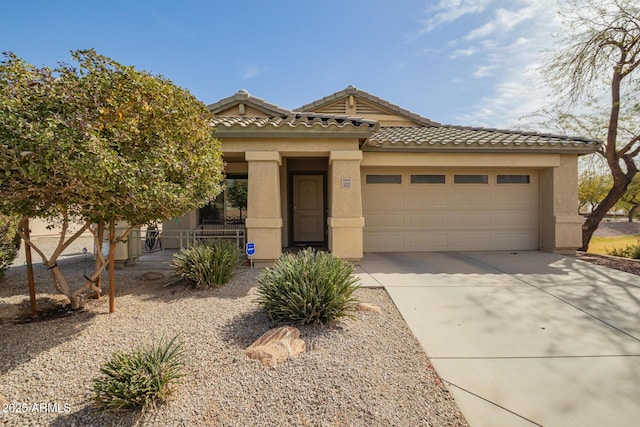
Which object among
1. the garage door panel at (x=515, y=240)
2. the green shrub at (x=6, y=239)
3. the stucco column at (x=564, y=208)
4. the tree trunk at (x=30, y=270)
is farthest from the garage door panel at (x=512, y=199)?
the green shrub at (x=6, y=239)

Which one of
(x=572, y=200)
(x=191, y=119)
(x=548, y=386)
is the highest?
(x=191, y=119)

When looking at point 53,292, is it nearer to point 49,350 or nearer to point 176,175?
point 49,350

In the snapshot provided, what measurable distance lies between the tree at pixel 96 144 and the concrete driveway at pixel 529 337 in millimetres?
3794

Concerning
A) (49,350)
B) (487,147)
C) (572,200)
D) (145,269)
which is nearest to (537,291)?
(487,147)

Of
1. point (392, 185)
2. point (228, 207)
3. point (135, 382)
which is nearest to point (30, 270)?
point (135, 382)

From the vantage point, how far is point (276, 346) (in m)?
3.06

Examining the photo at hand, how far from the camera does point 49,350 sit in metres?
3.12

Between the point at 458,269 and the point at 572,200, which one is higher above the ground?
the point at 572,200

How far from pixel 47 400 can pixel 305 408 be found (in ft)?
7.21

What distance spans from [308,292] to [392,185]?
5.75 m

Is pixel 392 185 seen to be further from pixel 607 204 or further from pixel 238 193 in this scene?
pixel 607 204

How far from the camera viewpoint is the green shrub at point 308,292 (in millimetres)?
3576

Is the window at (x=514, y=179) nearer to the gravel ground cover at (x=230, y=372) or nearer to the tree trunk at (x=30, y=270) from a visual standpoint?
the gravel ground cover at (x=230, y=372)

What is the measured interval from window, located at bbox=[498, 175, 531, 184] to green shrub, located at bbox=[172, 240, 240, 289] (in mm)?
8152
